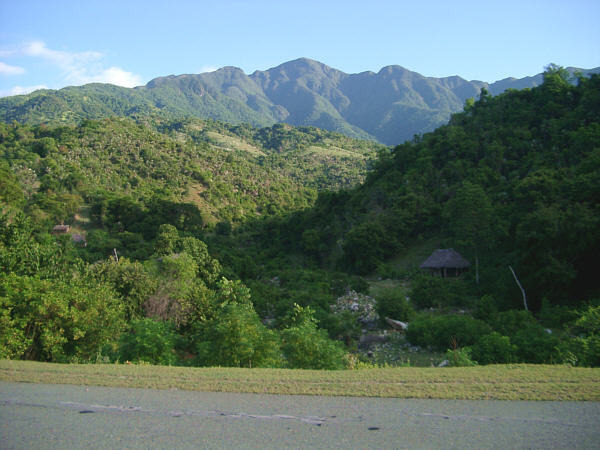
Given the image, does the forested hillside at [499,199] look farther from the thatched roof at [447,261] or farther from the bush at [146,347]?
the bush at [146,347]

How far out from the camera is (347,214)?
46.8 metres

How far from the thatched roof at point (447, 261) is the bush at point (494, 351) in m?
19.2

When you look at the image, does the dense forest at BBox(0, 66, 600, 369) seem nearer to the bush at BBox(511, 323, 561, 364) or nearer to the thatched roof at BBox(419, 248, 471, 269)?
the bush at BBox(511, 323, 561, 364)

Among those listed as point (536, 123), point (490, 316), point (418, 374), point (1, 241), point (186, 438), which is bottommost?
point (490, 316)

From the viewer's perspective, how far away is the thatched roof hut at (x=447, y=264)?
29391 millimetres

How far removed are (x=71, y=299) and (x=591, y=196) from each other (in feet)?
74.4

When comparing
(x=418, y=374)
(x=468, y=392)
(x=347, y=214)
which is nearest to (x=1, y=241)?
(x=418, y=374)

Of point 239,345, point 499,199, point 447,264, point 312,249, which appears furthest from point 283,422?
point 312,249

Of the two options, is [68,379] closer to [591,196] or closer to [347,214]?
[591,196]

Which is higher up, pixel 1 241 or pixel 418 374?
pixel 1 241

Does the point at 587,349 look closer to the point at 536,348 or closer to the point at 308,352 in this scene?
the point at 536,348

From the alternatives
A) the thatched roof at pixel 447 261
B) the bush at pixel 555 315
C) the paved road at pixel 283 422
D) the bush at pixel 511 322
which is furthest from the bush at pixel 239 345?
the thatched roof at pixel 447 261

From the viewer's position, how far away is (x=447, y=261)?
29.8 metres

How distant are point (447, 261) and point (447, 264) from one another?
0.28 meters
